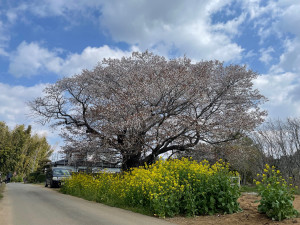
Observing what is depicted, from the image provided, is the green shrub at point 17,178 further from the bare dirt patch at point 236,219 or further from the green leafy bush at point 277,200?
the green leafy bush at point 277,200

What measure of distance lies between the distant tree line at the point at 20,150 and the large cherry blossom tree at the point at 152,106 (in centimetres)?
1841

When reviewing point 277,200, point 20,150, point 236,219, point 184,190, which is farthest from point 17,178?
point 277,200

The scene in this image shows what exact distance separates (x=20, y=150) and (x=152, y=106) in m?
30.9

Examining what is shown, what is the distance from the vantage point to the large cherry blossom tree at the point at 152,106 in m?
12.6

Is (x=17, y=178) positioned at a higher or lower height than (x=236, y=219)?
lower

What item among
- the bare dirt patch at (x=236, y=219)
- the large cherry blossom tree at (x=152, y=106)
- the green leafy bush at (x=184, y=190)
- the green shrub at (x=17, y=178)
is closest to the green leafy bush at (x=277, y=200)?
the bare dirt patch at (x=236, y=219)

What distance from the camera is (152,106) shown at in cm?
1295

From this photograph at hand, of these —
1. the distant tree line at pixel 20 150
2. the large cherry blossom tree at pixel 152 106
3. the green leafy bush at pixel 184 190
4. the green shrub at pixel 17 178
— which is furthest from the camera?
the green shrub at pixel 17 178

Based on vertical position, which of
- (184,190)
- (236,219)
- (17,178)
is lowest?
(17,178)

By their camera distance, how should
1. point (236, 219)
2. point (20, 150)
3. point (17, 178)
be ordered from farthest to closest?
point (17, 178), point (20, 150), point (236, 219)

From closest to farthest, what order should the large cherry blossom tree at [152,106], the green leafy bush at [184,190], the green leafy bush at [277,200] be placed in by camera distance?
the green leafy bush at [277,200], the green leafy bush at [184,190], the large cherry blossom tree at [152,106]

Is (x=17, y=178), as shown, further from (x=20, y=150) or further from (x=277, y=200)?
(x=277, y=200)

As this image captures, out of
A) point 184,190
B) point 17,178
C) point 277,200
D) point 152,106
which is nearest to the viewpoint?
point 277,200

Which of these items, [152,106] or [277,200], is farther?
[152,106]
